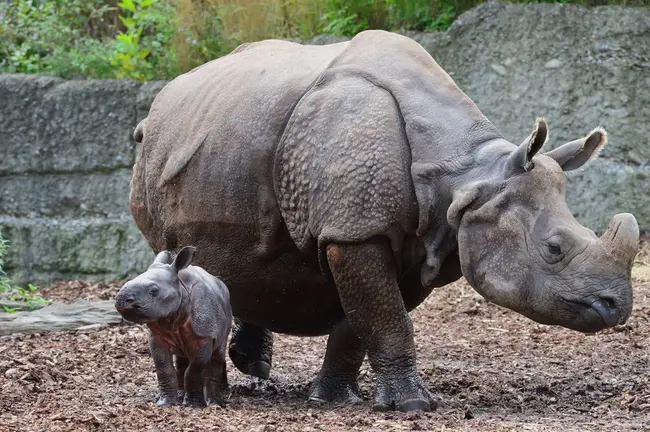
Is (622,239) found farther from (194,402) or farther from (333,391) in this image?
(194,402)

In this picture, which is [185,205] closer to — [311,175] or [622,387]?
[311,175]

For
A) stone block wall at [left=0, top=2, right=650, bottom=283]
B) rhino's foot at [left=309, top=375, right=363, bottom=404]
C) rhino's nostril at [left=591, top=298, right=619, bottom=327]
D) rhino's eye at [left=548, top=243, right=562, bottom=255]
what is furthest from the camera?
stone block wall at [left=0, top=2, right=650, bottom=283]

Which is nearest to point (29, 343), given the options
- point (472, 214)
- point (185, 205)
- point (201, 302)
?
point (185, 205)

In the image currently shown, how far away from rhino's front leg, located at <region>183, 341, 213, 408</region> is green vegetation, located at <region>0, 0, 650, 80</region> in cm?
659

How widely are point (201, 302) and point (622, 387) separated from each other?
256 cm

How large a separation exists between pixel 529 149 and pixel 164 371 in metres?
2.30

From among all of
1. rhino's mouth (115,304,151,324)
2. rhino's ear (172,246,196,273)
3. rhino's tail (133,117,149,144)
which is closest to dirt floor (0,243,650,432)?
rhino's mouth (115,304,151,324)

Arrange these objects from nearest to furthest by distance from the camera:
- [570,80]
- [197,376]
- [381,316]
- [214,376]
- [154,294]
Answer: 1. [154,294]
2. [381,316]
3. [197,376]
4. [214,376]
5. [570,80]

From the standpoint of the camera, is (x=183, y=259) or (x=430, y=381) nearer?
(x=183, y=259)

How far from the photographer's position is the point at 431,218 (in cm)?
605

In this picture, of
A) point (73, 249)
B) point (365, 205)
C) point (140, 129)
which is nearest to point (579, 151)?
point (365, 205)

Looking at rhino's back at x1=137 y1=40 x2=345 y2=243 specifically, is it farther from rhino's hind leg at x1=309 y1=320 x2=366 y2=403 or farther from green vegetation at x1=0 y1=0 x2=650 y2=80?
green vegetation at x1=0 y1=0 x2=650 y2=80

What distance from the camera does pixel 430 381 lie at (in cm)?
744

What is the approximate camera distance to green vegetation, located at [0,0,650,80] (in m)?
12.3
